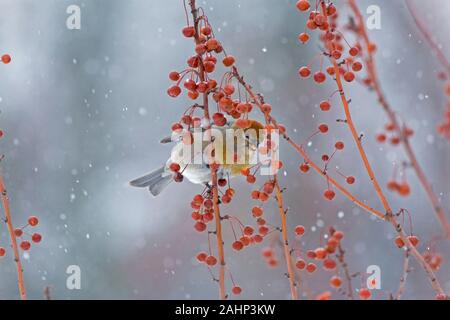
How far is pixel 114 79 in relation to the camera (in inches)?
148

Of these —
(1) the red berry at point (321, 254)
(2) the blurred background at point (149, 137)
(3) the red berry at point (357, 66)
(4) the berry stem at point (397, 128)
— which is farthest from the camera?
(2) the blurred background at point (149, 137)

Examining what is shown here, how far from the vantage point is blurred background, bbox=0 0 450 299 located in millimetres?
3348

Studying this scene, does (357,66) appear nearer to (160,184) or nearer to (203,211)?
(203,211)

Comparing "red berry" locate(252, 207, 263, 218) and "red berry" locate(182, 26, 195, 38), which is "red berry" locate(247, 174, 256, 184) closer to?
"red berry" locate(252, 207, 263, 218)

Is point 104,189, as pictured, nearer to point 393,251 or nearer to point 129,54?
point 129,54

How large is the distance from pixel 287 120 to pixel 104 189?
114 cm

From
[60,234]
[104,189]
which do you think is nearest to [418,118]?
[104,189]

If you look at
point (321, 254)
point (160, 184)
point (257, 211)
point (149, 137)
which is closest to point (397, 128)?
point (321, 254)

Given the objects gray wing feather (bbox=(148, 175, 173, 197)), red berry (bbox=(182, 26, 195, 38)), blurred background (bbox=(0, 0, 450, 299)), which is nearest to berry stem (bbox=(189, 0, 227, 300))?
red berry (bbox=(182, 26, 195, 38))

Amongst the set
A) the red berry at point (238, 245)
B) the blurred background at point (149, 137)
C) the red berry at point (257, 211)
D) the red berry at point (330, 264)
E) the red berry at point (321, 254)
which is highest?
the blurred background at point (149, 137)

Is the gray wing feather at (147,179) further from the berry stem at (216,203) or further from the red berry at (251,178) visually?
the berry stem at (216,203)

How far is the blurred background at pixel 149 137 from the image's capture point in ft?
11.0

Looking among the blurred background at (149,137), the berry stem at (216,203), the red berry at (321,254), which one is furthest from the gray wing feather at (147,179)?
the blurred background at (149,137)
